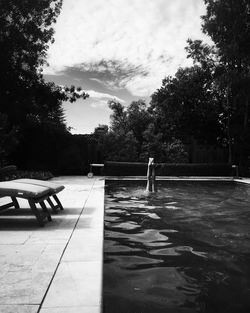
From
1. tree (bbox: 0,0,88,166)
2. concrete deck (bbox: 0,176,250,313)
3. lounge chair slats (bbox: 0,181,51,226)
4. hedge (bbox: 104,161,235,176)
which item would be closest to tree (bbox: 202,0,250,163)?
hedge (bbox: 104,161,235,176)

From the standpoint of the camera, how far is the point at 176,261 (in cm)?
458

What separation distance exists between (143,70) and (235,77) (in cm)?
898

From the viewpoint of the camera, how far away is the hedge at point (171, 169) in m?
20.1

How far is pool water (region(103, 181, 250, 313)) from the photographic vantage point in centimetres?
330

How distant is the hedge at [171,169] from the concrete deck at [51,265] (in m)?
13.6

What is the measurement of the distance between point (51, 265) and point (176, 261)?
A: 5.66 ft

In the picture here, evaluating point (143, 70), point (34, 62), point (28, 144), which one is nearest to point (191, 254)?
point (28, 144)

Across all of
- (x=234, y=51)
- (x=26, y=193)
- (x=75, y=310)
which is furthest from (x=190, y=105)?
(x=75, y=310)

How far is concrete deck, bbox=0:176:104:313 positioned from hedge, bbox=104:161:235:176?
13614mm

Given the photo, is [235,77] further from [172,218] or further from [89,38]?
[172,218]

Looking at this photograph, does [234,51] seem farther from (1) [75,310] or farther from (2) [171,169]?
(1) [75,310]

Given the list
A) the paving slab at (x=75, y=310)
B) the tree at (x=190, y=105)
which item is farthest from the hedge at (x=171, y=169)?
the paving slab at (x=75, y=310)

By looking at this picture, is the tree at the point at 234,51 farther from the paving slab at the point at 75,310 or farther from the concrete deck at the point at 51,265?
the paving slab at the point at 75,310

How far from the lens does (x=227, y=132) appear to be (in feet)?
82.2
